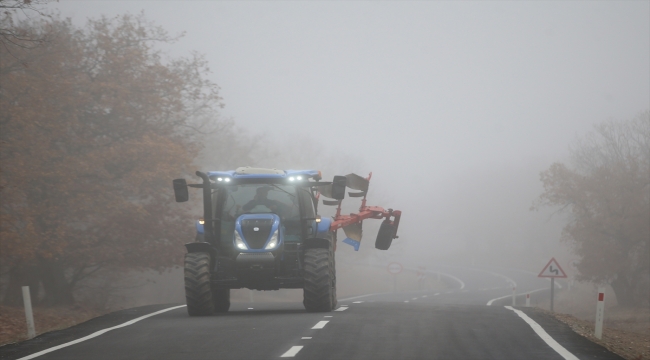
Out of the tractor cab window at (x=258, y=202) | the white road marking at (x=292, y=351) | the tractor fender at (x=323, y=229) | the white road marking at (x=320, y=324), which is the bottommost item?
the white road marking at (x=320, y=324)

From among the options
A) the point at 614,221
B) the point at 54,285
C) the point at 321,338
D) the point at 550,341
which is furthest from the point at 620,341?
the point at 614,221

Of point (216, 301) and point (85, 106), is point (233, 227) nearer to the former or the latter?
point (216, 301)

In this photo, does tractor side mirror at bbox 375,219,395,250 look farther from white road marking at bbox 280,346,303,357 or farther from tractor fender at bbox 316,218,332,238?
white road marking at bbox 280,346,303,357

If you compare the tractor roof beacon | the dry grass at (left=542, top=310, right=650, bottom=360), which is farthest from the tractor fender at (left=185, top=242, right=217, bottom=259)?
the dry grass at (left=542, top=310, right=650, bottom=360)

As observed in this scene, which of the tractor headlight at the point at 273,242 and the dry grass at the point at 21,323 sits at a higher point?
the tractor headlight at the point at 273,242

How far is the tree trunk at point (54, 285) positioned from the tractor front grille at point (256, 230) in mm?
12980

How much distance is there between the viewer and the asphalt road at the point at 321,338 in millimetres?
9078

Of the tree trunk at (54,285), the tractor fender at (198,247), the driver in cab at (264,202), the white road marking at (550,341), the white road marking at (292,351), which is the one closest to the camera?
the white road marking at (292,351)

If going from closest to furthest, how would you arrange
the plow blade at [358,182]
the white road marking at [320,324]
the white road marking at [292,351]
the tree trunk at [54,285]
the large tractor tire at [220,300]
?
the white road marking at [292,351]
the white road marking at [320,324]
the large tractor tire at [220,300]
the plow blade at [358,182]
the tree trunk at [54,285]

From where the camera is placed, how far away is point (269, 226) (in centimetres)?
1411

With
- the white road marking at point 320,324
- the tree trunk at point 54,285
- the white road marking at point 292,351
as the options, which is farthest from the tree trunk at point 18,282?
the white road marking at point 292,351

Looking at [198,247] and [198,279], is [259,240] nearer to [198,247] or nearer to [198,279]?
[198,247]

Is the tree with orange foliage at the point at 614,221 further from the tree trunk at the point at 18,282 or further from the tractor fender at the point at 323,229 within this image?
the tractor fender at the point at 323,229

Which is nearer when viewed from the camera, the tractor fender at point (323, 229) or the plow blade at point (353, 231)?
the tractor fender at point (323, 229)
